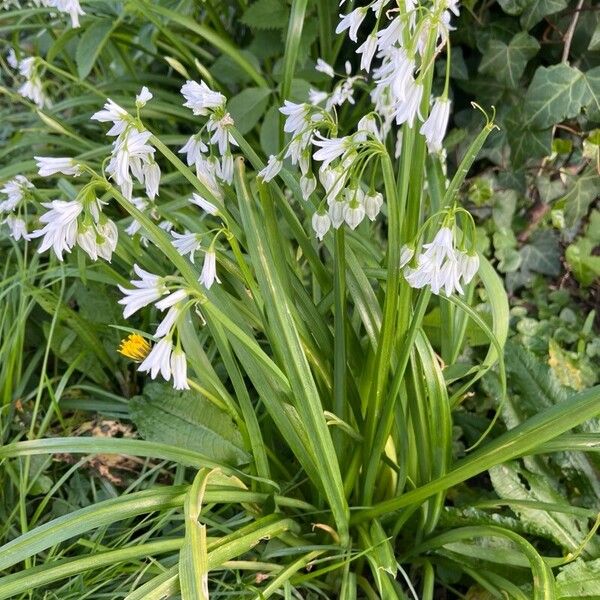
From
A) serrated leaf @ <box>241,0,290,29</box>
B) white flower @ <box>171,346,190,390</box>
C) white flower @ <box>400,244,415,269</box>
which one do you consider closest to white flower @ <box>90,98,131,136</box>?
white flower @ <box>171,346,190,390</box>

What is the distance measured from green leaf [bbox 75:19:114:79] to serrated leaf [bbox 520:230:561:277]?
1399mm

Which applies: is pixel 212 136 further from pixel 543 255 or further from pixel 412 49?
pixel 543 255

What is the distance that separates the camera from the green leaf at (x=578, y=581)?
1354 mm

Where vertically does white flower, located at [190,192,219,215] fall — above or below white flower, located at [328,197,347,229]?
below

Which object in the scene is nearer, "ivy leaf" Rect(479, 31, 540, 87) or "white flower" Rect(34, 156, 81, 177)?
"white flower" Rect(34, 156, 81, 177)

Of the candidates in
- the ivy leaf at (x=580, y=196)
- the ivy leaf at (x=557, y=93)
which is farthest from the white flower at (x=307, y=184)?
the ivy leaf at (x=580, y=196)

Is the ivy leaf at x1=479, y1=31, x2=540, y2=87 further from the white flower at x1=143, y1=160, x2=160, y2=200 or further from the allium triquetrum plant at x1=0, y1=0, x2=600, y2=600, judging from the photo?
the white flower at x1=143, y1=160, x2=160, y2=200

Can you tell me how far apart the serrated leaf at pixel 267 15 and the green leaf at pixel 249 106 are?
7.9 inches

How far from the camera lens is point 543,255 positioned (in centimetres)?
223

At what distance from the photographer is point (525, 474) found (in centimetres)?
154

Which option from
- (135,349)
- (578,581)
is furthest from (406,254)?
(578,581)

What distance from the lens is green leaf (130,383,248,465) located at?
1466 mm

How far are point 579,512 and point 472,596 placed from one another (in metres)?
0.32

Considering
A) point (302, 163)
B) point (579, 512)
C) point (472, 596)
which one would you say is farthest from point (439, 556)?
point (302, 163)
